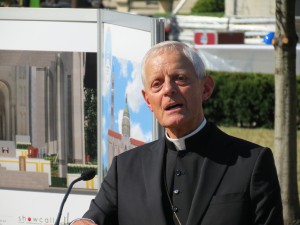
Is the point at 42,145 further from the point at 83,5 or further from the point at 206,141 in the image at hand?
the point at 83,5

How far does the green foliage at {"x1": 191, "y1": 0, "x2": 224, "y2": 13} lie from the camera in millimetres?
40781

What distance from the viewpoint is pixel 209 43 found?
2219 cm

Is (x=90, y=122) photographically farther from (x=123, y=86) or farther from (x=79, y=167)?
(x=123, y=86)

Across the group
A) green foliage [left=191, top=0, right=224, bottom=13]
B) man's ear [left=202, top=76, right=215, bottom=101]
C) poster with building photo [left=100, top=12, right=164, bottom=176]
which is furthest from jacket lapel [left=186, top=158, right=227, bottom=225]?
green foliage [left=191, top=0, right=224, bottom=13]

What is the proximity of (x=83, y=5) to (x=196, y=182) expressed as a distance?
3065 centimetres

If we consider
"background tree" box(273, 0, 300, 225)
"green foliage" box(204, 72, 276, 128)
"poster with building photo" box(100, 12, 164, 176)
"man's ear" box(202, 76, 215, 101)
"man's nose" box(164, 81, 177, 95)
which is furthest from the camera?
"green foliage" box(204, 72, 276, 128)

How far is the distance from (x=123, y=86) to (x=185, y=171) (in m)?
2.68

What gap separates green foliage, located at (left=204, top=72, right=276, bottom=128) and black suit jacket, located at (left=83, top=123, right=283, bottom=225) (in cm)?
1215

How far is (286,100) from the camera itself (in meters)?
8.84

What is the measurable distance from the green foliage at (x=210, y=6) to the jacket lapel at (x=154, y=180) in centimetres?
3697

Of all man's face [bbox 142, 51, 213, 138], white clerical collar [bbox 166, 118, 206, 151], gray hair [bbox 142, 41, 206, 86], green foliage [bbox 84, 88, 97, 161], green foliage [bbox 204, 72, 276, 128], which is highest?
gray hair [bbox 142, 41, 206, 86]

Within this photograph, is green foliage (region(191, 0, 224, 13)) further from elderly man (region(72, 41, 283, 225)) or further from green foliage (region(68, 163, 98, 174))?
elderly man (region(72, 41, 283, 225))

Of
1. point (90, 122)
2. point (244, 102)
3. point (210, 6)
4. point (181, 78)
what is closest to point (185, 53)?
point (181, 78)

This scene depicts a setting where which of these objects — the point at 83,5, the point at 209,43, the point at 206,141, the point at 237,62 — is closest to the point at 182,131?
the point at 206,141
